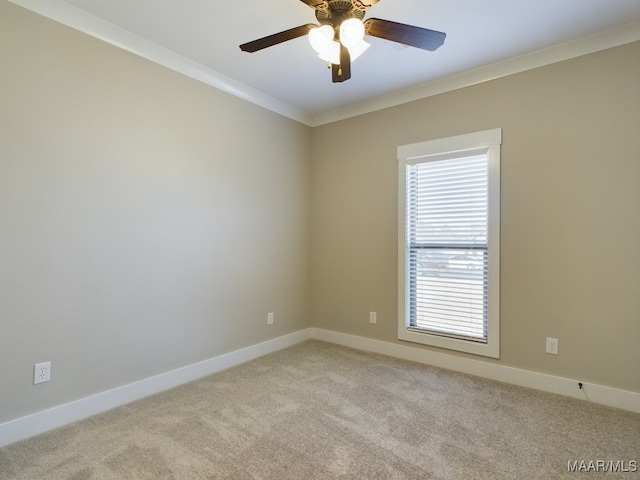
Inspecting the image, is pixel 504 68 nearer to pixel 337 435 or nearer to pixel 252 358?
pixel 337 435

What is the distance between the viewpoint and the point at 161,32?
8.01 feet

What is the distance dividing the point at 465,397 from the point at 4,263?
3.20 meters

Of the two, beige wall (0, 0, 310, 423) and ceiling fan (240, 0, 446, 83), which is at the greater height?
ceiling fan (240, 0, 446, 83)

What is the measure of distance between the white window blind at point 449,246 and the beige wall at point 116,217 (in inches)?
61.6

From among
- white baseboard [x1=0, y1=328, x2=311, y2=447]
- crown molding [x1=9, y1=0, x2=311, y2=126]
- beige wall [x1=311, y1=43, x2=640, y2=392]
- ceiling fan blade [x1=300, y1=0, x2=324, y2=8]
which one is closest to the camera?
ceiling fan blade [x1=300, y1=0, x2=324, y2=8]

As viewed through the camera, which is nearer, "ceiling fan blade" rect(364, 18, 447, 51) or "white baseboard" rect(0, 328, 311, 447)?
"ceiling fan blade" rect(364, 18, 447, 51)

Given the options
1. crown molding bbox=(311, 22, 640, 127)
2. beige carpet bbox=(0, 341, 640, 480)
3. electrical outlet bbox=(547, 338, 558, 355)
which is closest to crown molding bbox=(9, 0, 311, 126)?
crown molding bbox=(311, 22, 640, 127)

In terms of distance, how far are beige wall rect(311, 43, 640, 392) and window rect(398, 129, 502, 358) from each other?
9 cm

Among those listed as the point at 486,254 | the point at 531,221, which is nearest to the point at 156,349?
the point at 486,254

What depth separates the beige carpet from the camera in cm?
175

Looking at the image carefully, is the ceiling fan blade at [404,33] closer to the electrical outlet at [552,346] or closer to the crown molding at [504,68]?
the crown molding at [504,68]

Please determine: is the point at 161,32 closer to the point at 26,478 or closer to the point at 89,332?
the point at 89,332

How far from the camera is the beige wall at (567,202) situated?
2393mm

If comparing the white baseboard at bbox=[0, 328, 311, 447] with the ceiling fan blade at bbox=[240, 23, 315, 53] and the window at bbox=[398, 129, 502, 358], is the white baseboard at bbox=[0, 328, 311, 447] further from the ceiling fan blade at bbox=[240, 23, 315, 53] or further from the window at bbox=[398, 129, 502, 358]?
the ceiling fan blade at bbox=[240, 23, 315, 53]
